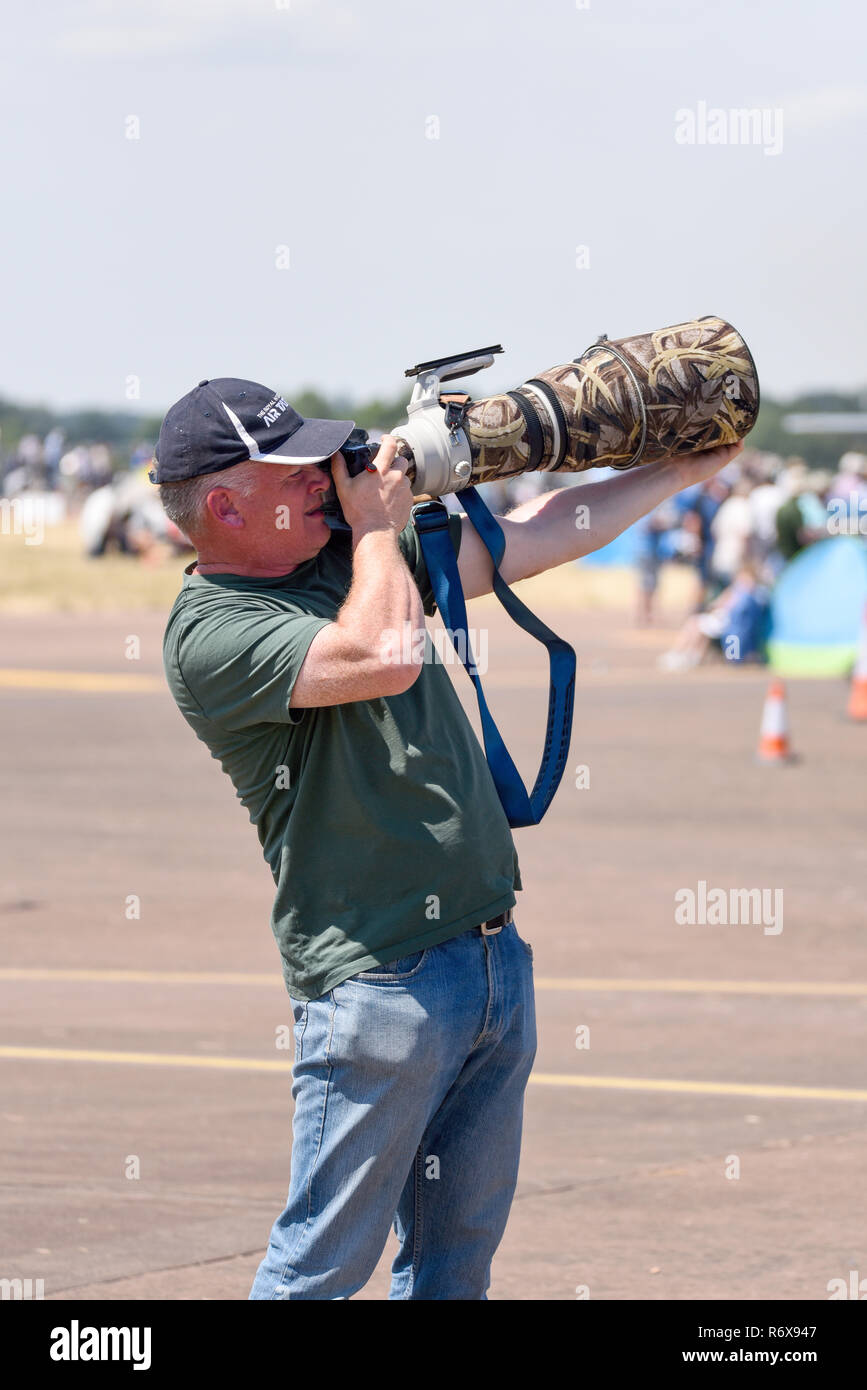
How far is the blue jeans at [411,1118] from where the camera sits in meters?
3.62

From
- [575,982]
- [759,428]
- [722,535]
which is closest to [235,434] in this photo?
[575,982]

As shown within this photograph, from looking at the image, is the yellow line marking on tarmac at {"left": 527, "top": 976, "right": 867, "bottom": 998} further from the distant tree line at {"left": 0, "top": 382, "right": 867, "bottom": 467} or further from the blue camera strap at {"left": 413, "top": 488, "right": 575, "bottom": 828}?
the distant tree line at {"left": 0, "top": 382, "right": 867, "bottom": 467}

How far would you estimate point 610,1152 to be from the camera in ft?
21.1

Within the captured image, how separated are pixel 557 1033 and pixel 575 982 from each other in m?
0.84

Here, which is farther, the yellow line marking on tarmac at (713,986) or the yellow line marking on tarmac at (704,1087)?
the yellow line marking on tarmac at (713,986)

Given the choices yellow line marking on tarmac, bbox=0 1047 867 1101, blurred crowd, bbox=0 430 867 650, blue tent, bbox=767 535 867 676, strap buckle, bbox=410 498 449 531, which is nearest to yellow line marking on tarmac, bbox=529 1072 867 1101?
yellow line marking on tarmac, bbox=0 1047 867 1101

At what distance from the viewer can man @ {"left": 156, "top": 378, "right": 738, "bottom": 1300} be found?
3615 mm

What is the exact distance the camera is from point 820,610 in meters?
20.7

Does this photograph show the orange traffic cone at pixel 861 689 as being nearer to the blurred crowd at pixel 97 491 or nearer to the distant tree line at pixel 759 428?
the blurred crowd at pixel 97 491

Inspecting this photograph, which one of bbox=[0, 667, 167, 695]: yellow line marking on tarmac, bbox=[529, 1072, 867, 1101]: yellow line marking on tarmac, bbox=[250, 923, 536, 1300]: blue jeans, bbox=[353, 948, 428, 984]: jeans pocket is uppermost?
bbox=[353, 948, 428, 984]: jeans pocket

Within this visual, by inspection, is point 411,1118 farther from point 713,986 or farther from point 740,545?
point 740,545

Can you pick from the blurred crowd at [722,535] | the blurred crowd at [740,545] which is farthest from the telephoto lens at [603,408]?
the blurred crowd at [740,545]

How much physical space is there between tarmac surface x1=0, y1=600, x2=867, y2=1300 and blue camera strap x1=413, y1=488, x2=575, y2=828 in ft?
5.54

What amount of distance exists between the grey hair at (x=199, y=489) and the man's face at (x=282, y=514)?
15 mm
